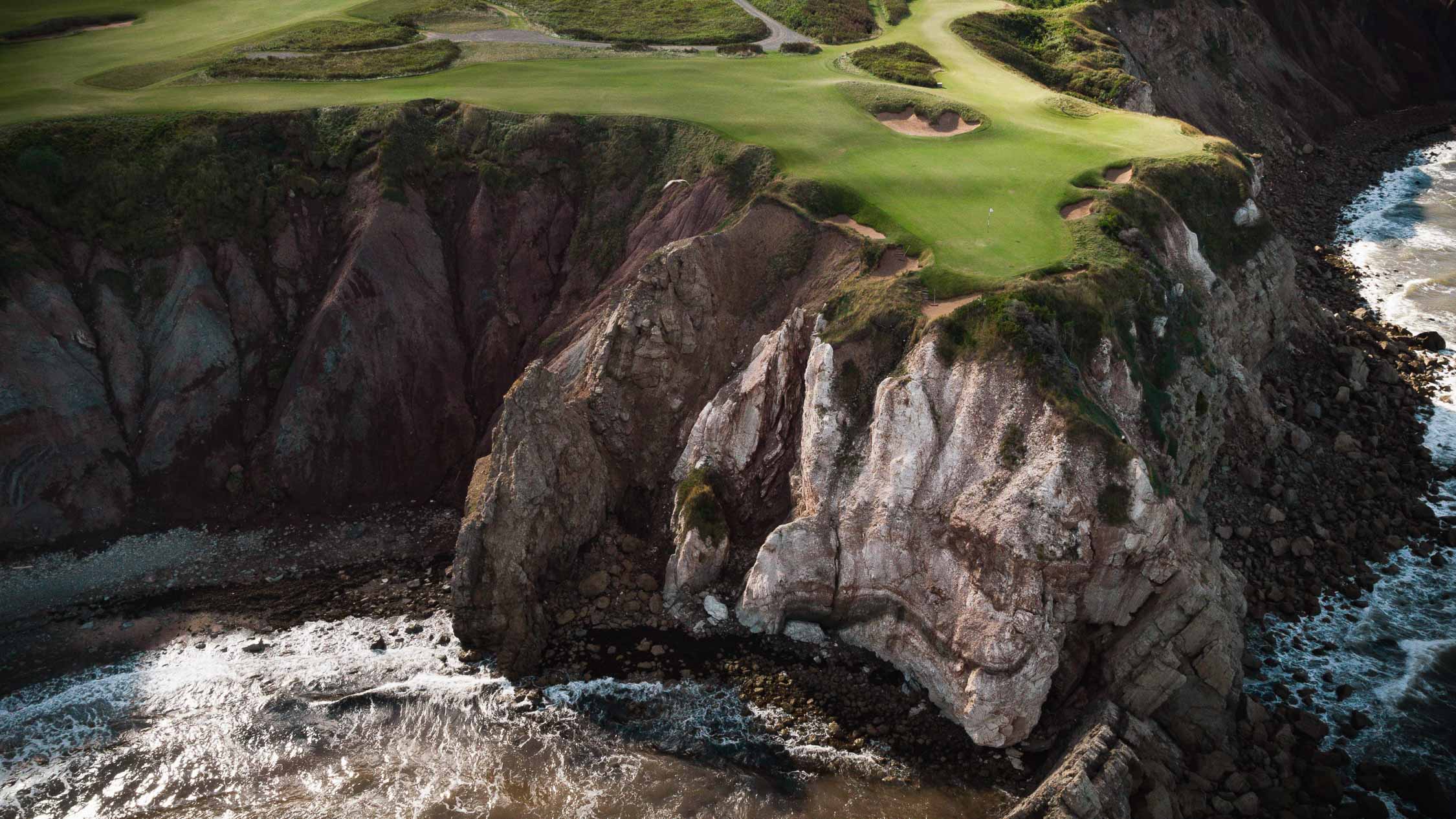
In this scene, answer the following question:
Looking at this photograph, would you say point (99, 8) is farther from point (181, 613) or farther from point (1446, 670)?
point (1446, 670)

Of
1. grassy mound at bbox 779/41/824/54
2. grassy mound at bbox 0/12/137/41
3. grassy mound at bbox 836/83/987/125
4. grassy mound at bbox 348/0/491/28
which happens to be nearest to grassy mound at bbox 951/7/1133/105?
grassy mound at bbox 779/41/824/54

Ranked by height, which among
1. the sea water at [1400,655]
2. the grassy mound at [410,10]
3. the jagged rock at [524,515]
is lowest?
the sea water at [1400,655]

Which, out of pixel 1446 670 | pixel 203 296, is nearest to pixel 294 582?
pixel 203 296

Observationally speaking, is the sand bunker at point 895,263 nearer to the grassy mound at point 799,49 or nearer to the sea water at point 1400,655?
the sea water at point 1400,655

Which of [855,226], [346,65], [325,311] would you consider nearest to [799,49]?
[855,226]

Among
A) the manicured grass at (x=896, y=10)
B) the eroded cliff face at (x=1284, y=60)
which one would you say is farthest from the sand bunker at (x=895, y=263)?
the manicured grass at (x=896, y=10)

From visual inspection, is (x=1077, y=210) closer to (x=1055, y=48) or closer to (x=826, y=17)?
(x=1055, y=48)
